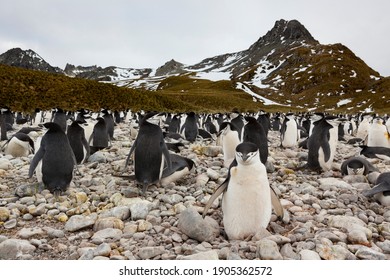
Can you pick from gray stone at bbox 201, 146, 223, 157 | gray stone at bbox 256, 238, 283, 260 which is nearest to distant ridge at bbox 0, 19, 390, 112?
gray stone at bbox 201, 146, 223, 157

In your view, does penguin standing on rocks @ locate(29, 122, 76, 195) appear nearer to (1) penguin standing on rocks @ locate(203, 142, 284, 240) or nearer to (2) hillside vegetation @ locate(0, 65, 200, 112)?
(1) penguin standing on rocks @ locate(203, 142, 284, 240)

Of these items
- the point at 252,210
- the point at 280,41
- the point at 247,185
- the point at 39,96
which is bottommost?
the point at 252,210

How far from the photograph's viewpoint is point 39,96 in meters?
20.4

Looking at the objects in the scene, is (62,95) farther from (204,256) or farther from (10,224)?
(204,256)

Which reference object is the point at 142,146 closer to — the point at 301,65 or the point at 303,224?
the point at 303,224

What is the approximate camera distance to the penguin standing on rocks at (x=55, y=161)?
4.34 metres

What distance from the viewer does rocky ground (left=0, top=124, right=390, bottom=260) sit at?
2.77 meters

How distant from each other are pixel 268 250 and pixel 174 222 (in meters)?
1.16

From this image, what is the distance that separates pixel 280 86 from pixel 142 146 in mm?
62294

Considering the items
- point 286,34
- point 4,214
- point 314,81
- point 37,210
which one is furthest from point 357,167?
point 286,34

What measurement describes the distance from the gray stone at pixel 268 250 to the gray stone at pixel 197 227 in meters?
0.54

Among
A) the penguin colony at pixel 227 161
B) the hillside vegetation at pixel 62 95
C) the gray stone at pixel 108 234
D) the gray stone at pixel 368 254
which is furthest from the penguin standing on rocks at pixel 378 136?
the hillside vegetation at pixel 62 95

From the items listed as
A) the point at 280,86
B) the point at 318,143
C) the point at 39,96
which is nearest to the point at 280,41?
the point at 280,86

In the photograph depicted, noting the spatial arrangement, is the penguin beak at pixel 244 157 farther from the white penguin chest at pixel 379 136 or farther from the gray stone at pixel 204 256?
the white penguin chest at pixel 379 136
